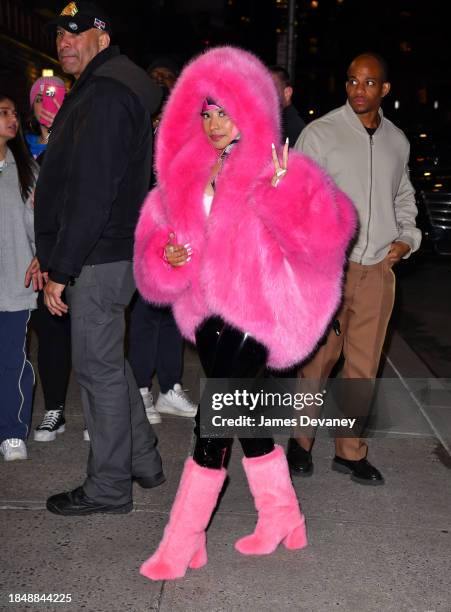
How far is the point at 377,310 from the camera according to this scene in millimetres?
4340

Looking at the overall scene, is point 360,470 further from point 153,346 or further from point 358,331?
point 153,346

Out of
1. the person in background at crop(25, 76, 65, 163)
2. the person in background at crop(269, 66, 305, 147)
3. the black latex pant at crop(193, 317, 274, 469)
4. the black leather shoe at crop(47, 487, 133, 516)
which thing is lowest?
the black leather shoe at crop(47, 487, 133, 516)

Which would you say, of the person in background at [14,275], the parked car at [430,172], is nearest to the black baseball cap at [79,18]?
the person in background at [14,275]

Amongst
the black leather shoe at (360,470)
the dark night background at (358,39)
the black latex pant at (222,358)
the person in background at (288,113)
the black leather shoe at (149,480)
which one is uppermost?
the person in background at (288,113)

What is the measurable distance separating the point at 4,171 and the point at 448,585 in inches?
125

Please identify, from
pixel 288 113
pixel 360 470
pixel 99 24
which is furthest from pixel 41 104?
pixel 360 470

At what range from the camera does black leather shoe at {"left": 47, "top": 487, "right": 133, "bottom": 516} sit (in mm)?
3828

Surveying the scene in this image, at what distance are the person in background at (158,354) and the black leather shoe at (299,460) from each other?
3.75ft

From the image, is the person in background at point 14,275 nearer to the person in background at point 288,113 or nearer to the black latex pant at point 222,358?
the black latex pant at point 222,358

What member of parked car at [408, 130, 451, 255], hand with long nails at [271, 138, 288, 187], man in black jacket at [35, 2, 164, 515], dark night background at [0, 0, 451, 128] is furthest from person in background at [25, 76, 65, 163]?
dark night background at [0, 0, 451, 128]

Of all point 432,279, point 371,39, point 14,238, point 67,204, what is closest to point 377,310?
point 67,204

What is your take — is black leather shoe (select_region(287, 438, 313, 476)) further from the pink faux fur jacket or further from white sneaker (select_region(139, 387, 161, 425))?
the pink faux fur jacket

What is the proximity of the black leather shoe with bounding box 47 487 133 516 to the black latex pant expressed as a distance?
81 cm

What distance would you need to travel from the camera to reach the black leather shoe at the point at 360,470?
439 cm
